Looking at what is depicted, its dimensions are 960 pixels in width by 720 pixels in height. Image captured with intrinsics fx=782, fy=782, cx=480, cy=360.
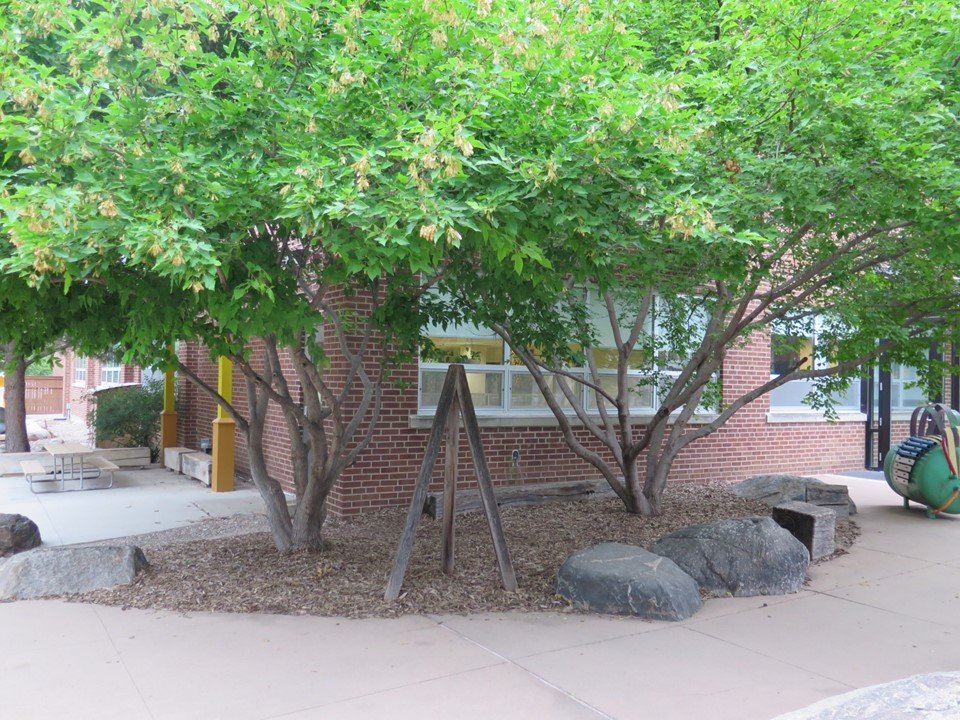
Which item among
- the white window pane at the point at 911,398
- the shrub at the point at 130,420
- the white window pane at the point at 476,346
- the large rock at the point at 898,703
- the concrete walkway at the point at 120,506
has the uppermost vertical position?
the white window pane at the point at 476,346

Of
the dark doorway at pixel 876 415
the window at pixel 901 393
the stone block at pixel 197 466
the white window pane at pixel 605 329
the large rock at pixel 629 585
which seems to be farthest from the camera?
the window at pixel 901 393

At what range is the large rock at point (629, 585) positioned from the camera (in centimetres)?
555

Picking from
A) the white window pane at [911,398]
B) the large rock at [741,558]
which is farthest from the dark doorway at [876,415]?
the large rock at [741,558]

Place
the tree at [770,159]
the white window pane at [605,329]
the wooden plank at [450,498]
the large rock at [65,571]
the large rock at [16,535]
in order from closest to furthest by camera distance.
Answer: the tree at [770,159]
the large rock at [65,571]
the wooden plank at [450,498]
the large rock at [16,535]
the white window pane at [605,329]

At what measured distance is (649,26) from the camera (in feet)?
25.2

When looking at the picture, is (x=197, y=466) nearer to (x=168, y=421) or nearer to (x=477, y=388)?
(x=168, y=421)

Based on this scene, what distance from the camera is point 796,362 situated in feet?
36.1

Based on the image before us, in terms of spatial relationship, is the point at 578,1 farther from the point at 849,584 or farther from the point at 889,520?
the point at 889,520

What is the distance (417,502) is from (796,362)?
23.4 feet

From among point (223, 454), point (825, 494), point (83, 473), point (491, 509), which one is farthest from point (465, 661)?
point (83, 473)

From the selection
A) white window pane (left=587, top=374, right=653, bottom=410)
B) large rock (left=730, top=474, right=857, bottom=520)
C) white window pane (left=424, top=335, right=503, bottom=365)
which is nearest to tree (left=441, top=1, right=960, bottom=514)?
white window pane (left=424, top=335, right=503, bottom=365)

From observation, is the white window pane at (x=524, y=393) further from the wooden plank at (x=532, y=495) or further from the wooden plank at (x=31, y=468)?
the wooden plank at (x=31, y=468)

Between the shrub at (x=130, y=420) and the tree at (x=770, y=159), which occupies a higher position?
the tree at (x=770, y=159)

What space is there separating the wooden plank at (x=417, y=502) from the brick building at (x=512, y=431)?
3.55 ft
